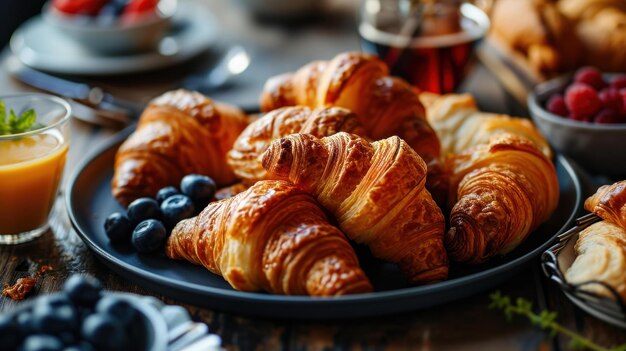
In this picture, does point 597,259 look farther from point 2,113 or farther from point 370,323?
point 2,113

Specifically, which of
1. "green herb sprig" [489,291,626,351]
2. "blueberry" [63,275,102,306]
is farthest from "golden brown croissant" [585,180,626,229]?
"blueberry" [63,275,102,306]

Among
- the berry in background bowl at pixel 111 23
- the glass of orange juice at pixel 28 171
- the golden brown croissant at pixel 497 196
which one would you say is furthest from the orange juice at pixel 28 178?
the berry in background bowl at pixel 111 23

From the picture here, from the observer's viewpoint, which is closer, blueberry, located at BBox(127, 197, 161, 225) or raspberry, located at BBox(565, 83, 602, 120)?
blueberry, located at BBox(127, 197, 161, 225)

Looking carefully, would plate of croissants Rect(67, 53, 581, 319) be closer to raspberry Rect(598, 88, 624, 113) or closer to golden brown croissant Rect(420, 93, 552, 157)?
golden brown croissant Rect(420, 93, 552, 157)

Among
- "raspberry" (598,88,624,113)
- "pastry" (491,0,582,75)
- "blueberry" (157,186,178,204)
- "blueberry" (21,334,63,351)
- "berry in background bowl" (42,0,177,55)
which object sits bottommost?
"berry in background bowl" (42,0,177,55)

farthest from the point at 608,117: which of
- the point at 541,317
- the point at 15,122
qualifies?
the point at 15,122

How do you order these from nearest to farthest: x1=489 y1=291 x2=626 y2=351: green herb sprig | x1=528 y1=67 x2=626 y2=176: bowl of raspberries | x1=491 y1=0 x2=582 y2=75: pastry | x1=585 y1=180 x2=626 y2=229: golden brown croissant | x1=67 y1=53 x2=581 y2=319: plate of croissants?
x1=489 y1=291 x2=626 y2=351: green herb sprig
x1=67 y1=53 x2=581 y2=319: plate of croissants
x1=585 y1=180 x2=626 y2=229: golden brown croissant
x1=528 y1=67 x2=626 y2=176: bowl of raspberries
x1=491 y1=0 x2=582 y2=75: pastry
